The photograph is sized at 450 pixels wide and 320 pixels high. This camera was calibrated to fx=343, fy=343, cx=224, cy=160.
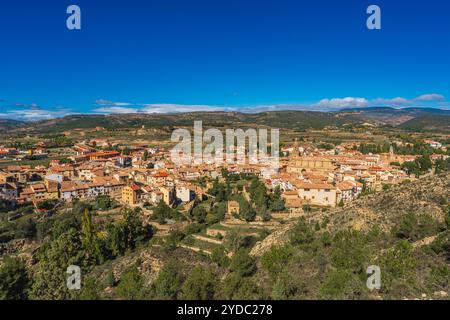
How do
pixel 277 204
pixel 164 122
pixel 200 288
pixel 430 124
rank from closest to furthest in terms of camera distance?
pixel 200 288
pixel 277 204
pixel 164 122
pixel 430 124

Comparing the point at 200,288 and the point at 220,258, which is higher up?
the point at 200,288

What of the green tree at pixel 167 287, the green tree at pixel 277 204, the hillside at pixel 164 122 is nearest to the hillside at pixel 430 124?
the hillside at pixel 164 122

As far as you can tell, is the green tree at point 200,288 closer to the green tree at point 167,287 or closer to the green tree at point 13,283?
the green tree at point 167,287

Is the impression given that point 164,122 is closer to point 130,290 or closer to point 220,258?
point 220,258

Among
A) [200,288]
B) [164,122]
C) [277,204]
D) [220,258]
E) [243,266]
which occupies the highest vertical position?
[164,122]

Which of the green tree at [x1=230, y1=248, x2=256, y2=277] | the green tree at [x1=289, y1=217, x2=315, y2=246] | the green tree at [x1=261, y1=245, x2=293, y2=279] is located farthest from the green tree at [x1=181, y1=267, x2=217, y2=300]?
the green tree at [x1=289, y1=217, x2=315, y2=246]

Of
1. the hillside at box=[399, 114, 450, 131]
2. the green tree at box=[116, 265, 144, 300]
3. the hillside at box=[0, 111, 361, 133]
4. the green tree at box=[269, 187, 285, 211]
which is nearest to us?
the green tree at box=[116, 265, 144, 300]

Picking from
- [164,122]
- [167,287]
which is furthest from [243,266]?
[164,122]

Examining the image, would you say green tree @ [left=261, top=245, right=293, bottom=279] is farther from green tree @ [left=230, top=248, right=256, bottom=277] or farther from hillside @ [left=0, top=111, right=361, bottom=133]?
hillside @ [left=0, top=111, right=361, bottom=133]

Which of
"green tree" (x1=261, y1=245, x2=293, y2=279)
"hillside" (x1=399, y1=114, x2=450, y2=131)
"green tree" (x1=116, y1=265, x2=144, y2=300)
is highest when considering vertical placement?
"hillside" (x1=399, y1=114, x2=450, y2=131)

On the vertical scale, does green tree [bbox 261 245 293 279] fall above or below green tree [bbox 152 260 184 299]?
above

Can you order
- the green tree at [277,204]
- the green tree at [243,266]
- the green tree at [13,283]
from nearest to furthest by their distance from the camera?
the green tree at [243,266], the green tree at [13,283], the green tree at [277,204]
